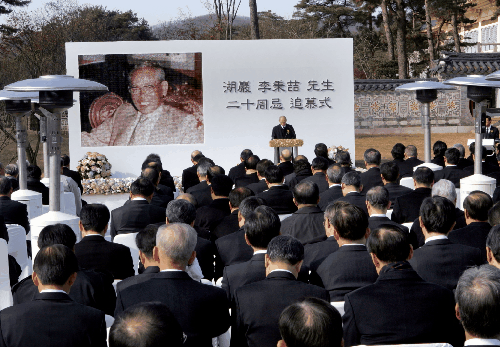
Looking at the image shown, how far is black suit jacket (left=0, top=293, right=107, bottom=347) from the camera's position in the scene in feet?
7.18

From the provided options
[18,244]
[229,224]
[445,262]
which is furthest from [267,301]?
[18,244]

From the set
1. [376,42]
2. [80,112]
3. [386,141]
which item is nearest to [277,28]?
[376,42]

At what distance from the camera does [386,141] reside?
63.1 feet

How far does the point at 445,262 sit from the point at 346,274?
562 millimetres

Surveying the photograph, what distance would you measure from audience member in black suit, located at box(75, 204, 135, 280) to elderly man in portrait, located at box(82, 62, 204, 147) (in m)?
8.41

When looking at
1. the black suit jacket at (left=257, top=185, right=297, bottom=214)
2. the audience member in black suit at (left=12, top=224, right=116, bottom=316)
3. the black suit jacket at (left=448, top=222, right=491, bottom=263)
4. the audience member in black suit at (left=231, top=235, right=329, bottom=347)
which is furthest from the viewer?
the black suit jacket at (left=257, top=185, right=297, bottom=214)

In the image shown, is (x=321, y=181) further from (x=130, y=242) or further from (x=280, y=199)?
(x=130, y=242)

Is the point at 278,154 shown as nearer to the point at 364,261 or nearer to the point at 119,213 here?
the point at 119,213

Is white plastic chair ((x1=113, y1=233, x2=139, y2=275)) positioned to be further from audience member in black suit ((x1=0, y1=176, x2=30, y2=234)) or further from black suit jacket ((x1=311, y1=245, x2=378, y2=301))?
audience member in black suit ((x1=0, y1=176, x2=30, y2=234))

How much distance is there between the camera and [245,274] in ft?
9.97

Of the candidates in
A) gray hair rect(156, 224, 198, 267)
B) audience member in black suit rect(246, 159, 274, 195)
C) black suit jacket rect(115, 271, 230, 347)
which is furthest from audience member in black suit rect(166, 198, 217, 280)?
audience member in black suit rect(246, 159, 274, 195)

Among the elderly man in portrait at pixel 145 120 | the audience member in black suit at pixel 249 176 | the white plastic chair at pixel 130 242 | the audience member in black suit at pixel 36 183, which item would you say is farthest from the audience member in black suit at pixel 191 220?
the elderly man in portrait at pixel 145 120

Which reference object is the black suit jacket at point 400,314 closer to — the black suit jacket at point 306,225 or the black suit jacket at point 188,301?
the black suit jacket at point 188,301

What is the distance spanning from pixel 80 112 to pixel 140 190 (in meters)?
7.43
